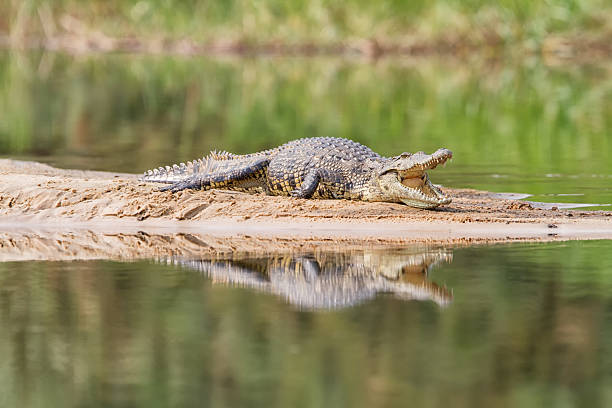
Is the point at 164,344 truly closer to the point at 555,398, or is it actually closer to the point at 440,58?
the point at 555,398

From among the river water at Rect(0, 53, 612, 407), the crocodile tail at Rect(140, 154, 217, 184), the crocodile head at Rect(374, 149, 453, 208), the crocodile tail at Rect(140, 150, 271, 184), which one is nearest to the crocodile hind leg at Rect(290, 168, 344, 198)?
the crocodile head at Rect(374, 149, 453, 208)

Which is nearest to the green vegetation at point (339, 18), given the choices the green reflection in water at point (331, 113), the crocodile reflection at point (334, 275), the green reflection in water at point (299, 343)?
the green reflection in water at point (331, 113)

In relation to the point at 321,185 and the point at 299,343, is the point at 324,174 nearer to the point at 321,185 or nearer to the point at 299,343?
the point at 321,185

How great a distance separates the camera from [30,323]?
638 centimetres

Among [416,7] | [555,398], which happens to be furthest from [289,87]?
[555,398]

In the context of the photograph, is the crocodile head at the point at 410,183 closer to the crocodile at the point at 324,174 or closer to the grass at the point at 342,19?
the crocodile at the point at 324,174

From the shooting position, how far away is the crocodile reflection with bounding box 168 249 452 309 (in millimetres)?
6973

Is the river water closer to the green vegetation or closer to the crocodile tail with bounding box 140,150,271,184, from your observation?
the crocodile tail with bounding box 140,150,271,184

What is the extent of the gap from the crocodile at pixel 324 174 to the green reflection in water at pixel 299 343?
8.27 feet

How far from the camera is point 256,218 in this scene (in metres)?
9.89

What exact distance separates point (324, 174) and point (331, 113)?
12.6 m

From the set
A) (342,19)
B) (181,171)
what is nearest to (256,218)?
(181,171)

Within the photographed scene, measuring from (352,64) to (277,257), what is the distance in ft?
103

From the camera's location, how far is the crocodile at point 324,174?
10.3 meters
